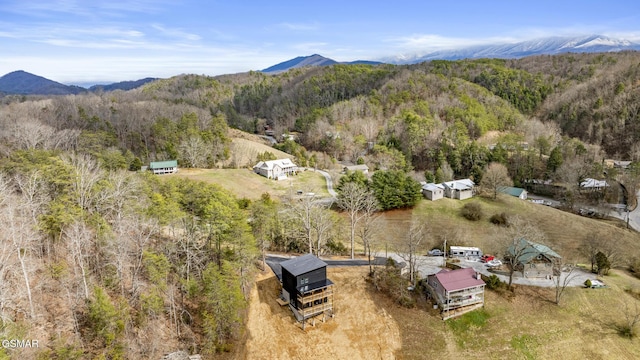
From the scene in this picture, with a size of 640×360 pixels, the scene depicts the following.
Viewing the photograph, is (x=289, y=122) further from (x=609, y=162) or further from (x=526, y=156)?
(x=609, y=162)

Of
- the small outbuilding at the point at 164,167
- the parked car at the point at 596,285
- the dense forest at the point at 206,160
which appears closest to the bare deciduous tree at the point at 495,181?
the dense forest at the point at 206,160

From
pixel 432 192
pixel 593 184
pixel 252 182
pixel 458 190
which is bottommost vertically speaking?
pixel 593 184

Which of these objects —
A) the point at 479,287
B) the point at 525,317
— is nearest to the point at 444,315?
the point at 479,287

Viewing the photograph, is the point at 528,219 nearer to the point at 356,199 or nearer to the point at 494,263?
the point at 494,263

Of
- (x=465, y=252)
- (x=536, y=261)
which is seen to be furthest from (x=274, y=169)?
(x=536, y=261)

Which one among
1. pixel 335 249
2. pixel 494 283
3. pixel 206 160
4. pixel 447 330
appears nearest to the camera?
pixel 447 330

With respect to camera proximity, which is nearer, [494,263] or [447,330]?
[447,330]
